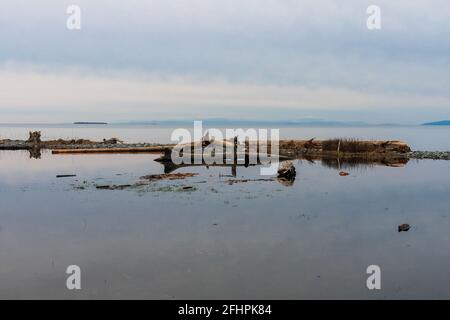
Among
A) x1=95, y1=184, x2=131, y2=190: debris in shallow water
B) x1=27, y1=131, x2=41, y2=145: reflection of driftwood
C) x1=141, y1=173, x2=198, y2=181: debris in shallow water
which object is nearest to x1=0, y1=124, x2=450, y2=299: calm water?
x1=95, y1=184, x2=131, y2=190: debris in shallow water

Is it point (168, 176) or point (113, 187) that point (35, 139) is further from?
point (113, 187)

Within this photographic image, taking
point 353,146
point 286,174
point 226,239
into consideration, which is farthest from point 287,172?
point 353,146

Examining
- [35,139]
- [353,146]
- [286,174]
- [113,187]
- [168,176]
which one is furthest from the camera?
[35,139]

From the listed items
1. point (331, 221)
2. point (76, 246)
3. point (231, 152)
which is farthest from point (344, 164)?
point (76, 246)

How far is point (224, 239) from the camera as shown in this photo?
1337 centimetres

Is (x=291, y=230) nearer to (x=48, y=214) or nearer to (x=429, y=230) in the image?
(x=429, y=230)

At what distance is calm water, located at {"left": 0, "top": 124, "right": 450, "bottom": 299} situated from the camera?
9859 millimetres

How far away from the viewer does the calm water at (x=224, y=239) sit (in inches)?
388

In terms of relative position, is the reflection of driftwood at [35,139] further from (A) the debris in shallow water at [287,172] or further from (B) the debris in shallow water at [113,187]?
(A) the debris in shallow water at [287,172]

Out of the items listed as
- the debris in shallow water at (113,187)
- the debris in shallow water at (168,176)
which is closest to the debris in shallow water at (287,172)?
the debris in shallow water at (168,176)

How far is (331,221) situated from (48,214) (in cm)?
1023

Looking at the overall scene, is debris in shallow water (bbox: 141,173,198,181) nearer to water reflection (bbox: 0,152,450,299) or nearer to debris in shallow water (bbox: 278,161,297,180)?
water reflection (bbox: 0,152,450,299)

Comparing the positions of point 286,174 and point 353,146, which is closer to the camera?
point 286,174

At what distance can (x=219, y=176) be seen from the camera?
88.4 ft
